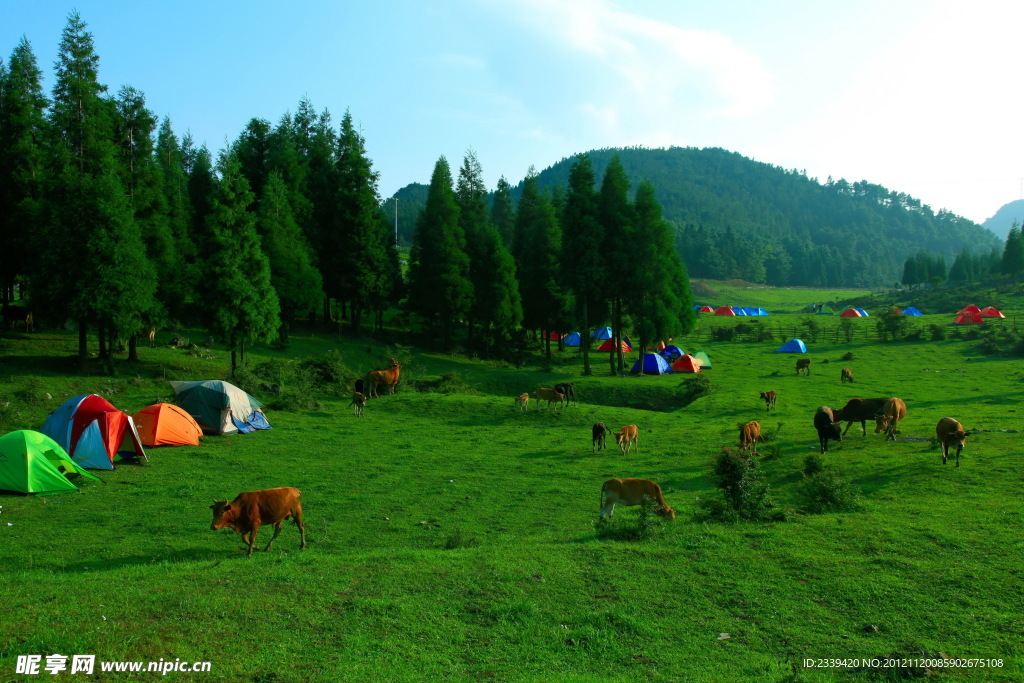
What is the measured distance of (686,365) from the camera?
141 ft

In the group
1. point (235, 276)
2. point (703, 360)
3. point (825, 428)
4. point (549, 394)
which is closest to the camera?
point (825, 428)

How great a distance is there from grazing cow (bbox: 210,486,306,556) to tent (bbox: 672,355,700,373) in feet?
113

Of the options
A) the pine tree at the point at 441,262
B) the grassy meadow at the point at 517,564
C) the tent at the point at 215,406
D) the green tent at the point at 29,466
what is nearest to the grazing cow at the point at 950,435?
the grassy meadow at the point at 517,564

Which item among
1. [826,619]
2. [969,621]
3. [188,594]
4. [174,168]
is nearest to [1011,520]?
[969,621]

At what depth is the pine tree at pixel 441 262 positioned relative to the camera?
47.2m

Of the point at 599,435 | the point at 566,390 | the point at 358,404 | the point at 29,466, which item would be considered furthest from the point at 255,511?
the point at 566,390

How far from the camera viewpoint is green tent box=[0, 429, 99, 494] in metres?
15.7

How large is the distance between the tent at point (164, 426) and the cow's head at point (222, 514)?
11.8m

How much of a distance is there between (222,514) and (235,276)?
2358cm

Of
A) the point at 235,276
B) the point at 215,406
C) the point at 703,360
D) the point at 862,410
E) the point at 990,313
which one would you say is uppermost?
the point at 990,313

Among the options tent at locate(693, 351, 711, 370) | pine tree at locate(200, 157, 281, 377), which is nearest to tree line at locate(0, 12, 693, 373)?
pine tree at locate(200, 157, 281, 377)

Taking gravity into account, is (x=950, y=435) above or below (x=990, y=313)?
below

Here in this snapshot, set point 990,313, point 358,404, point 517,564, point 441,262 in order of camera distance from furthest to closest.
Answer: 1. point 990,313
2. point 441,262
3. point 358,404
4. point 517,564

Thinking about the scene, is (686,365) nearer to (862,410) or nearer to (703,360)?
(703,360)
